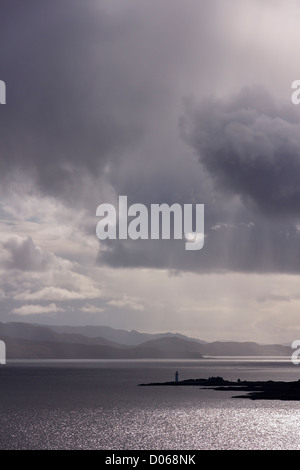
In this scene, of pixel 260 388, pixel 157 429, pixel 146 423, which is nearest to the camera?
pixel 157 429

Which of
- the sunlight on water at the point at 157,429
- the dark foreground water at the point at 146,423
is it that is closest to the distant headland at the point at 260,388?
the dark foreground water at the point at 146,423

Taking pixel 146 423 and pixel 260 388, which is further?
pixel 260 388

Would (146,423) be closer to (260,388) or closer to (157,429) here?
(157,429)

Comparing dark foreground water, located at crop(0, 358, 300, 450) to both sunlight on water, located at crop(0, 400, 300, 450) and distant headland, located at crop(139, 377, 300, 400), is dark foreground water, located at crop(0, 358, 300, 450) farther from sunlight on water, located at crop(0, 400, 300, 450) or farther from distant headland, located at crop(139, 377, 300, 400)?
distant headland, located at crop(139, 377, 300, 400)

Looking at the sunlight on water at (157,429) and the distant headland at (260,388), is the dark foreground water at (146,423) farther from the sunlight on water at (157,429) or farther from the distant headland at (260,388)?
the distant headland at (260,388)

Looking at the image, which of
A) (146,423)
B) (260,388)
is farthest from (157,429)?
(260,388)

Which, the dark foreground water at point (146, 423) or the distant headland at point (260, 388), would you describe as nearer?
the dark foreground water at point (146, 423)

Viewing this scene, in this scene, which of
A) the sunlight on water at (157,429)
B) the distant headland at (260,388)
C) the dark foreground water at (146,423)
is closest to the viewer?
the sunlight on water at (157,429)

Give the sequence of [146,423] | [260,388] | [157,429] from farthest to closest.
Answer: [260,388] → [146,423] → [157,429]

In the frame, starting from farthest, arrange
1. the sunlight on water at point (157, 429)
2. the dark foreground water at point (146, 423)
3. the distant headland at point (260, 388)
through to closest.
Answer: the distant headland at point (260, 388) < the dark foreground water at point (146, 423) < the sunlight on water at point (157, 429)

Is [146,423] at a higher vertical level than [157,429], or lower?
lower
